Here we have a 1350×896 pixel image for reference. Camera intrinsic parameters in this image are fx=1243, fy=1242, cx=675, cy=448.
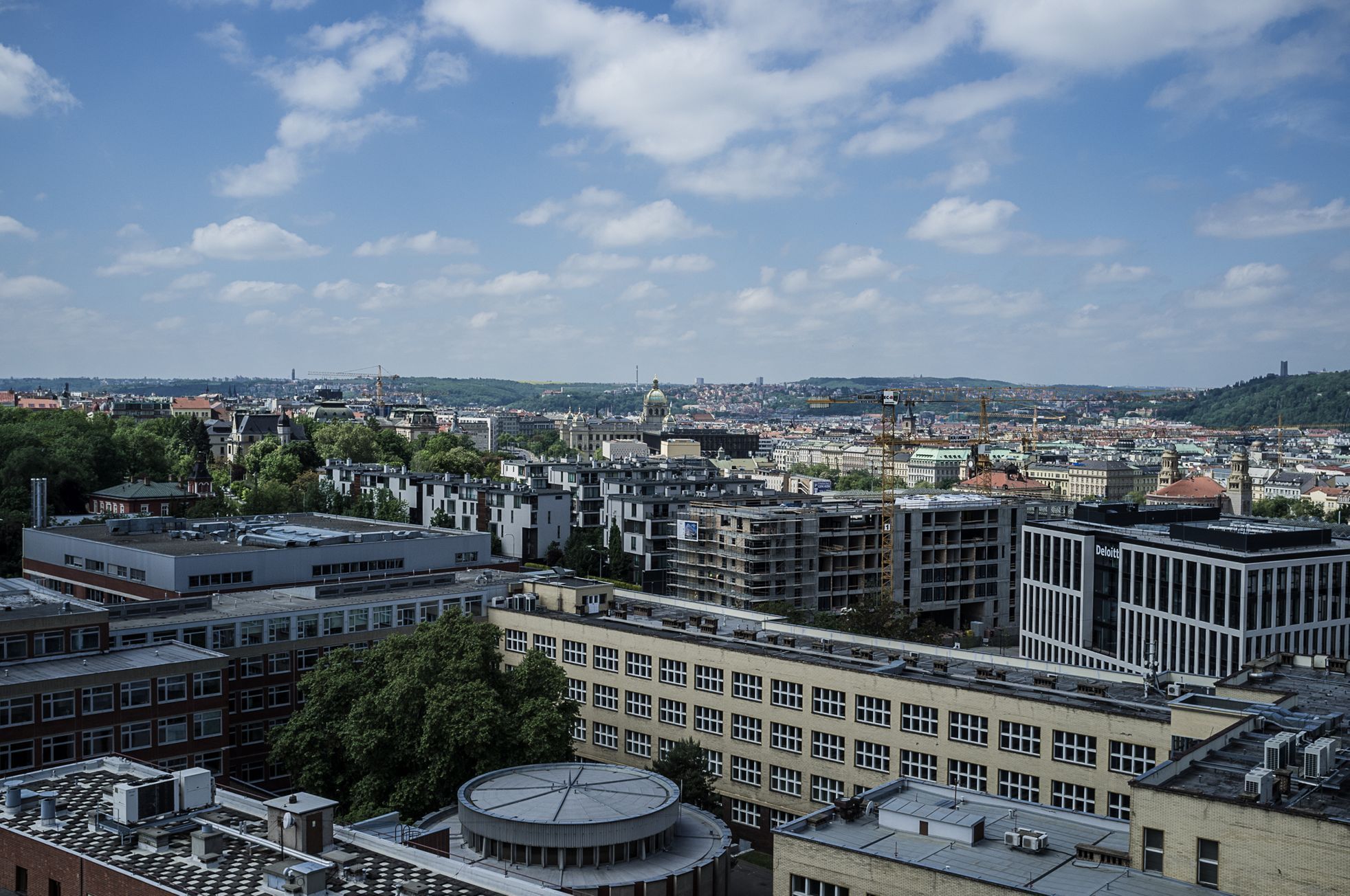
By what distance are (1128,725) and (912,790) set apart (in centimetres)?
887

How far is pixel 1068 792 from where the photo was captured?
42344 millimetres

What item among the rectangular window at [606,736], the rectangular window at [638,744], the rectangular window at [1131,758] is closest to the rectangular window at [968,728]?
the rectangular window at [1131,758]

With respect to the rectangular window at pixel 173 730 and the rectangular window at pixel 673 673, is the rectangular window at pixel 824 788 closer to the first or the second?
the rectangular window at pixel 673 673

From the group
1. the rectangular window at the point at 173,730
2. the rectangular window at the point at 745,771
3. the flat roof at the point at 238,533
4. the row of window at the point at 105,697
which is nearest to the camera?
the row of window at the point at 105,697

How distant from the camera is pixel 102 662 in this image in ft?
161

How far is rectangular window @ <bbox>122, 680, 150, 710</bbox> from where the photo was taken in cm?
4791

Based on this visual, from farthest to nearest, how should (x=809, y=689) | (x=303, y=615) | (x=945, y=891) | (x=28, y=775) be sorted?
(x=303, y=615) < (x=809, y=689) < (x=28, y=775) < (x=945, y=891)

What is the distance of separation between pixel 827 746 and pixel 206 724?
81.8 ft

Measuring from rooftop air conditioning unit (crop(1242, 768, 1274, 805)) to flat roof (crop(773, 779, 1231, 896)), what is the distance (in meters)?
2.40

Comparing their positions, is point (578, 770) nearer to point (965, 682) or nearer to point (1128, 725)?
point (965, 682)

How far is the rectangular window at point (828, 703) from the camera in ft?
158

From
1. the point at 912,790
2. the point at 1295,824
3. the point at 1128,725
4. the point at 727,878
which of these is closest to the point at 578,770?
the point at 727,878

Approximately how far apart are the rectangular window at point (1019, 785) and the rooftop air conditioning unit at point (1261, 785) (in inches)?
588

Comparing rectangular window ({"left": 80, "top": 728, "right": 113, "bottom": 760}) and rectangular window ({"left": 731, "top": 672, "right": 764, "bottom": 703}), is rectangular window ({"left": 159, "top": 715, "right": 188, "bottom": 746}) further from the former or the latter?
rectangular window ({"left": 731, "top": 672, "right": 764, "bottom": 703})
